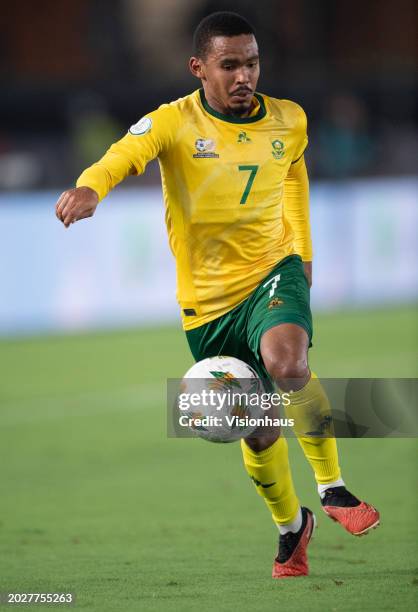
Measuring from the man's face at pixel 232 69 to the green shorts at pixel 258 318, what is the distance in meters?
0.79

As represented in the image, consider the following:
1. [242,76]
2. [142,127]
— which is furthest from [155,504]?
[242,76]

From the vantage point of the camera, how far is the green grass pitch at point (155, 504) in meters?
5.27

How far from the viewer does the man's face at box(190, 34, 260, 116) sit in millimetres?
5320

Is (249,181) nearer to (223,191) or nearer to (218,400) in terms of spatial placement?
(223,191)

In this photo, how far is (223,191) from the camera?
18.0ft

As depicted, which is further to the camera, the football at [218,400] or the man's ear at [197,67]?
the man's ear at [197,67]

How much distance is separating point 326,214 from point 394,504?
10054mm

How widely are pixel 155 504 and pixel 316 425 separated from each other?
239 centimetres

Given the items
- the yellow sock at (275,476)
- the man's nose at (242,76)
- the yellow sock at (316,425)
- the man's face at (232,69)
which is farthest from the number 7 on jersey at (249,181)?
the yellow sock at (275,476)

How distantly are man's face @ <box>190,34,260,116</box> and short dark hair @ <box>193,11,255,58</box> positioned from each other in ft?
0.08

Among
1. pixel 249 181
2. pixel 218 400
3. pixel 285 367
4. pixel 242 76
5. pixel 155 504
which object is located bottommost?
pixel 155 504

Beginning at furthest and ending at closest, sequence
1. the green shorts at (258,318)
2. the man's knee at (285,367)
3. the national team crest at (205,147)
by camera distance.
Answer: the national team crest at (205,147), the green shorts at (258,318), the man's knee at (285,367)

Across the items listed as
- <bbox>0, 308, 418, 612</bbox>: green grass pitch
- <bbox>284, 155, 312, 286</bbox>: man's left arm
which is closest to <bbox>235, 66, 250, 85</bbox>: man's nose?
<bbox>284, 155, 312, 286</bbox>: man's left arm

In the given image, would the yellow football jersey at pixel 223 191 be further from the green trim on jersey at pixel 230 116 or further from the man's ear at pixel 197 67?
the man's ear at pixel 197 67
